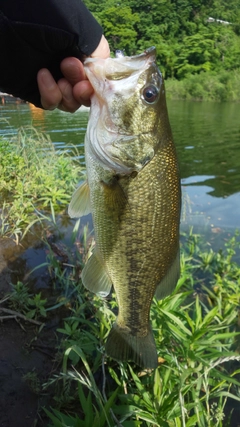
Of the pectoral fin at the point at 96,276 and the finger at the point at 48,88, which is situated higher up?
the finger at the point at 48,88

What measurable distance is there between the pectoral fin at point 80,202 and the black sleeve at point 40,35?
71cm

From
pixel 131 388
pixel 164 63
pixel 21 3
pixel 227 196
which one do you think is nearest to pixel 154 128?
pixel 21 3

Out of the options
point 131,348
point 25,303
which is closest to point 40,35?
point 131,348

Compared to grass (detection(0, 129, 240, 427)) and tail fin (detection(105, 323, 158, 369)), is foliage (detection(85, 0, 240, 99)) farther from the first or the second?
tail fin (detection(105, 323, 158, 369))

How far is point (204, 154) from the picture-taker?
43.4ft

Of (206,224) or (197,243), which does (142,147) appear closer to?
(197,243)

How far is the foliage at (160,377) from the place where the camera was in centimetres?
215

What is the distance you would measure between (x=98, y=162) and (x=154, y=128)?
0.36 m

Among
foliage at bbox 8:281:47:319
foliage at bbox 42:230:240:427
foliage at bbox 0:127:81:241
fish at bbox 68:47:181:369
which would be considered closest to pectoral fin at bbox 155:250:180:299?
fish at bbox 68:47:181:369

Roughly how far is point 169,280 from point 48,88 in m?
1.38

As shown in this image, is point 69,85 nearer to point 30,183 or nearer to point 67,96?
point 67,96

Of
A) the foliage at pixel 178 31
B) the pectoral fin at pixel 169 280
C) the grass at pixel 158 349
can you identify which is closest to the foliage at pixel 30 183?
the grass at pixel 158 349

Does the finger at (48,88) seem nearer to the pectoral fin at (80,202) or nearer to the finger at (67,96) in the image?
the finger at (67,96)

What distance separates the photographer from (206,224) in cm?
597
